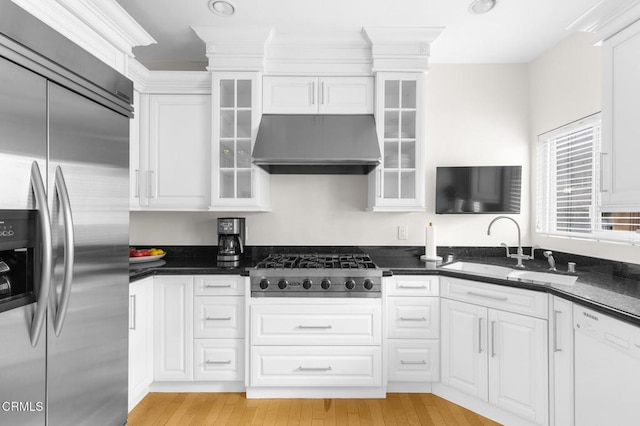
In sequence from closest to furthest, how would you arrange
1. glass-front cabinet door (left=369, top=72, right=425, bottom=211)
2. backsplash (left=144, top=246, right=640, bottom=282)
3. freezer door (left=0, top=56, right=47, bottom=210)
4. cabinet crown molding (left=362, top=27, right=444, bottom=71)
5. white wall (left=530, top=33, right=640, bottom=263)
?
freezer door (left=0, top=56, right=47, bottom=210), white wall (left=530, top=33, right=640, bottom=263), cabinet crown molding (left=362, top=27, right=444, bottom=71), glass-front cabinet door (left=369, top=72, right=425, bottom=211), backsplash (left=144, top=246, right=640, bottom=282)

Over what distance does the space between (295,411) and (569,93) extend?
307 centimetres

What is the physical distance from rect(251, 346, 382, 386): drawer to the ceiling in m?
2.34

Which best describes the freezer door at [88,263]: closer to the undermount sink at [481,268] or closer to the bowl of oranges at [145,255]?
the bowl of oranges at [145,255]

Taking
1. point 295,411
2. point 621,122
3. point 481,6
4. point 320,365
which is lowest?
point 295,411

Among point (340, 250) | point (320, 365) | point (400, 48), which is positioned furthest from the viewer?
point (340, 250)

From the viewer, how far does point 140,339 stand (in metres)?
2.34

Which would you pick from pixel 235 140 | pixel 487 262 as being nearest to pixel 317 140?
pixel 235 140

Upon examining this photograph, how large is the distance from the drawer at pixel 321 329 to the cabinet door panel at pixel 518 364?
0.74m

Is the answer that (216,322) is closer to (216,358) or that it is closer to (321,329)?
(216,358)

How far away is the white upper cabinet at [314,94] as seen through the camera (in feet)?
8.96

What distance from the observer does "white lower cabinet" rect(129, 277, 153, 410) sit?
2234mm

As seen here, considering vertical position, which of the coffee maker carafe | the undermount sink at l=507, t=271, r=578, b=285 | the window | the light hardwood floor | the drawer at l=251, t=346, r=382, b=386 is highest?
the window

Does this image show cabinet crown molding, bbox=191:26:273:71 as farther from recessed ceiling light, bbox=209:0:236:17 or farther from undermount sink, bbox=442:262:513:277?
undermount sink, bbox=442:262:513:277


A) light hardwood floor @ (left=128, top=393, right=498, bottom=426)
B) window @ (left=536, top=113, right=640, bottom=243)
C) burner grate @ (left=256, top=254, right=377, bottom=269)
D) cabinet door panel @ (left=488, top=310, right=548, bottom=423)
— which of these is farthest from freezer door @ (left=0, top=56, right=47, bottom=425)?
window @ (left=536, top=113, right=640, bottom=243)
